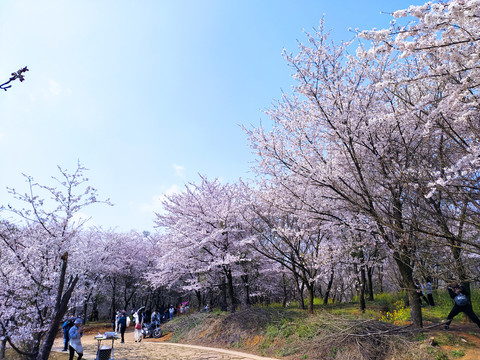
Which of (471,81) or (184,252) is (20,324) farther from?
(471,81)

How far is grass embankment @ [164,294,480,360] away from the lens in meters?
7.90

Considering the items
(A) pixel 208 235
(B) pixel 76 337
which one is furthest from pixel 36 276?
(A) pixel 208 235

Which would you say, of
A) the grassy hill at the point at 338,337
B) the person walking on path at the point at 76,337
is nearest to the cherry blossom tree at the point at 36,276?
the person walking on path at the point at 76,337

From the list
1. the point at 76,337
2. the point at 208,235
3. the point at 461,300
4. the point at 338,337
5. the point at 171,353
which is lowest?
the point at 171,353

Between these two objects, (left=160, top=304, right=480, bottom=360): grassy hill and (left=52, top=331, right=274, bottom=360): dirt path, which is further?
(left=52, top=331, right=274, bottom=360): dirt path

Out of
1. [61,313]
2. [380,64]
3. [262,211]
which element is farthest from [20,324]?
[380,64]

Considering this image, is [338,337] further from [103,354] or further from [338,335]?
[103,354]

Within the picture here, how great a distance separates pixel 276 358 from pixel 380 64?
9.59 metres

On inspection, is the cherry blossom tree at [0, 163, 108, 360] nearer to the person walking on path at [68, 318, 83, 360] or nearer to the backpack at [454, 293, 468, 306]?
the person walking on path at [68, 318, 83, 360]

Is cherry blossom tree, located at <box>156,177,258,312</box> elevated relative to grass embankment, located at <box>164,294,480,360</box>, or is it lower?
elevated

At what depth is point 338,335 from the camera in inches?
364

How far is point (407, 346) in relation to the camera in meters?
7.86

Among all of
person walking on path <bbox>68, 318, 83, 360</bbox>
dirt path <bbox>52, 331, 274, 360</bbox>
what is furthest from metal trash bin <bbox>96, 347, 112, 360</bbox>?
dirt path <bbox>52, 331, 274, 360</bbox>

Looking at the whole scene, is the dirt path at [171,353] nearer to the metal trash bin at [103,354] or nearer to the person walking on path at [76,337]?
the person walking on path at [76,337]
